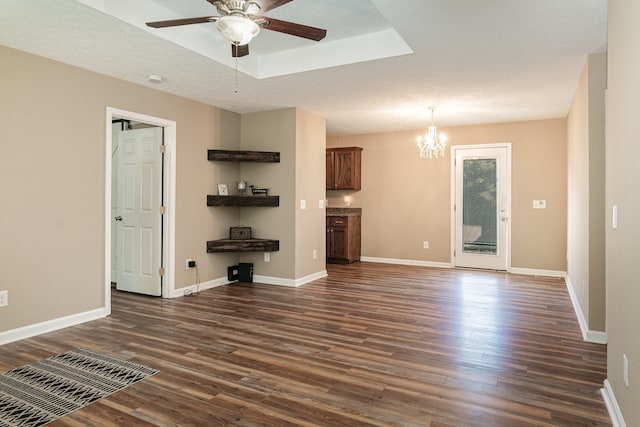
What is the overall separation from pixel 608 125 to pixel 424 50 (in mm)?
1669

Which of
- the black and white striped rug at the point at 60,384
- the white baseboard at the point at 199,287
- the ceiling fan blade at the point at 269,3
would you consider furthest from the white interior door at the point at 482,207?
the black and white striped rug at the point at 60,384

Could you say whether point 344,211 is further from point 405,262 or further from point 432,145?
point 432,145

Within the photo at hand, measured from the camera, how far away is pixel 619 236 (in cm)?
216

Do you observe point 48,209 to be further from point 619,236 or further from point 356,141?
point 356,141

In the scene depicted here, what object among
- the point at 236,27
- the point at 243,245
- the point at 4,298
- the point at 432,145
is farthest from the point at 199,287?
the point at 432,145

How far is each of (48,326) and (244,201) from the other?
2.74 meters

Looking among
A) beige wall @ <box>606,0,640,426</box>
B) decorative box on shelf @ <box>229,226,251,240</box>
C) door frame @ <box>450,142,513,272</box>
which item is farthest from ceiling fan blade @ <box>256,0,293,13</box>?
door frame @ <box>450,142,513,272</box>

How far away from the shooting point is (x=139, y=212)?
5.29m

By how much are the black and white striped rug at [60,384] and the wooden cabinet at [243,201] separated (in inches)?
101

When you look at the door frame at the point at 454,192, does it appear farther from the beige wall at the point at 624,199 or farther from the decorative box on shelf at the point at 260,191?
the beige wall at the point at 624,199

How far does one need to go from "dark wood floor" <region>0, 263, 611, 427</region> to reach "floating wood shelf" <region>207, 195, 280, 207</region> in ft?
4.07

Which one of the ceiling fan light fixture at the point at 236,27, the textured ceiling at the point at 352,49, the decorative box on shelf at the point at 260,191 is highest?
the textured ceiling at the point at 352,49

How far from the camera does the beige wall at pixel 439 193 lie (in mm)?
6566

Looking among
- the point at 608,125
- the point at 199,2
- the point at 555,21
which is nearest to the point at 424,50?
the point at 555,21
